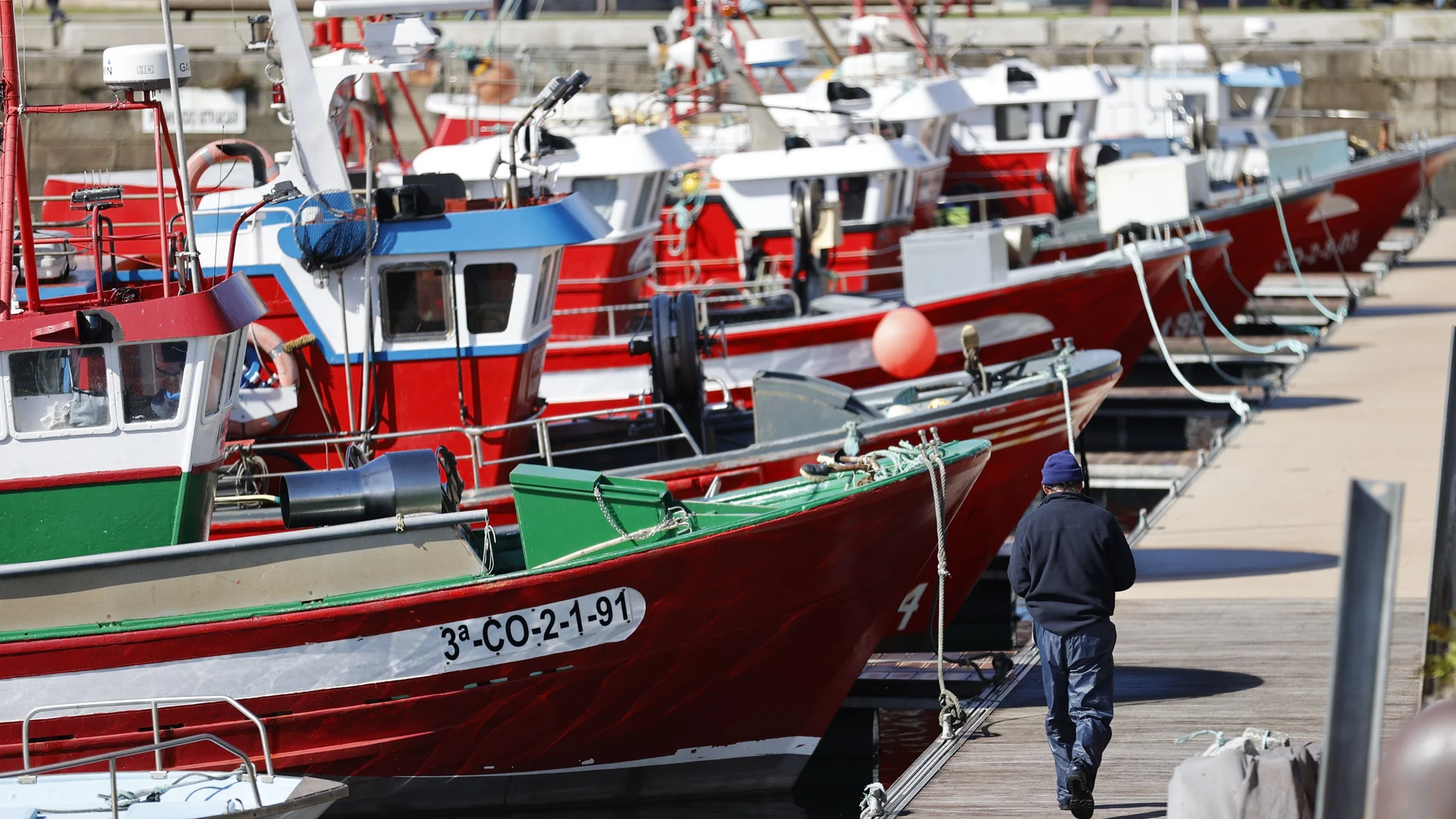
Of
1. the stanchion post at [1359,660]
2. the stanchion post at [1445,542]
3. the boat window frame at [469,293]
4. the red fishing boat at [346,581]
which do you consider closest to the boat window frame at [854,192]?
the boat window frame at [469,293]

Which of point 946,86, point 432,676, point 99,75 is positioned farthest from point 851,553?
point 99,75

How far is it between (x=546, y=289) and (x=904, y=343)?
2.79 meters

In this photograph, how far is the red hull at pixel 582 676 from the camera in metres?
7.20

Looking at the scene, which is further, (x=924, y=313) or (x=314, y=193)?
(x=924, y=313)

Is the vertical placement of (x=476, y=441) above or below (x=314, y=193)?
below

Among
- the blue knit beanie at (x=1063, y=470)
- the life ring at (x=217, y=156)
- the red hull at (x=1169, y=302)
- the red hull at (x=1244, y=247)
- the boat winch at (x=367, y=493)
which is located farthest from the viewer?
the red hull at (x=1244, y=247)

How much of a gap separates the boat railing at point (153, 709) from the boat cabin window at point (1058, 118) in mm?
13978

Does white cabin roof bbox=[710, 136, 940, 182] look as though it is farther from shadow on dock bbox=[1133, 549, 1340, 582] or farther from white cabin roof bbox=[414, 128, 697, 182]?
shadow on dock bbox=[1133, 549, 1340, 582]

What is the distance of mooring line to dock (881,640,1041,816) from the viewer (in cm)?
675

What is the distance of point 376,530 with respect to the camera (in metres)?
7.39

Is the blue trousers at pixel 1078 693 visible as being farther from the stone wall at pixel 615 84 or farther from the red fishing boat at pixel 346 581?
the stone wall at pixel 615 84

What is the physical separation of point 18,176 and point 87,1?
83.5 ft

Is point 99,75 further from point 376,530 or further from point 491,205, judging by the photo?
point 376,530

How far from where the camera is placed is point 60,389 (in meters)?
7.32
